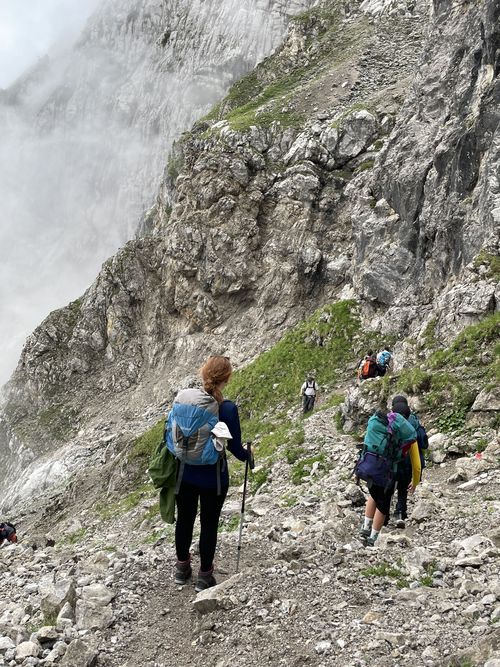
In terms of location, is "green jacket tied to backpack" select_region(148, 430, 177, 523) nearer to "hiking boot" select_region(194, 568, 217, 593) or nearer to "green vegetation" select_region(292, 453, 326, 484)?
"hiking boot" select_region(194, 568, 217, 593)

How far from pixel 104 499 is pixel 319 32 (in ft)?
209

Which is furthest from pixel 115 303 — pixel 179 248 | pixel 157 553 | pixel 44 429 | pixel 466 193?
pixel 157 553

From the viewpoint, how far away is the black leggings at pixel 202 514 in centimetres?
737

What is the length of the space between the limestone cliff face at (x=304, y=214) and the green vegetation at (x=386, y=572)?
1923cm

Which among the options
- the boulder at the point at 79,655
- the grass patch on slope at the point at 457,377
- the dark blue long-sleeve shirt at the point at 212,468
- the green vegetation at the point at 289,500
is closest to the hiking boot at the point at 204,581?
the dark blue long-sleeve shirt at the point at 212,468

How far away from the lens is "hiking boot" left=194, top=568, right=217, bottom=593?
25.2 ft

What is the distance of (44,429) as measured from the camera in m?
50.8

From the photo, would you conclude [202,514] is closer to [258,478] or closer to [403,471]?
[403,471]

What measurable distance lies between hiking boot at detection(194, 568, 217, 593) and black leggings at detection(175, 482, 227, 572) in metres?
0.07

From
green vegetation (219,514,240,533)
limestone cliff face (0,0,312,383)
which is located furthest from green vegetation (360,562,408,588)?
limestone cliff face (0,0,312,383)

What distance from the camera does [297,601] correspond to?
701 cm

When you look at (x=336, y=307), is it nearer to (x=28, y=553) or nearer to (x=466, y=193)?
(x=466, y=193)

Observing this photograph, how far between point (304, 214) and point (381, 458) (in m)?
39.0

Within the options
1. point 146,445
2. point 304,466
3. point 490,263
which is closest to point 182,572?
point 304,466
